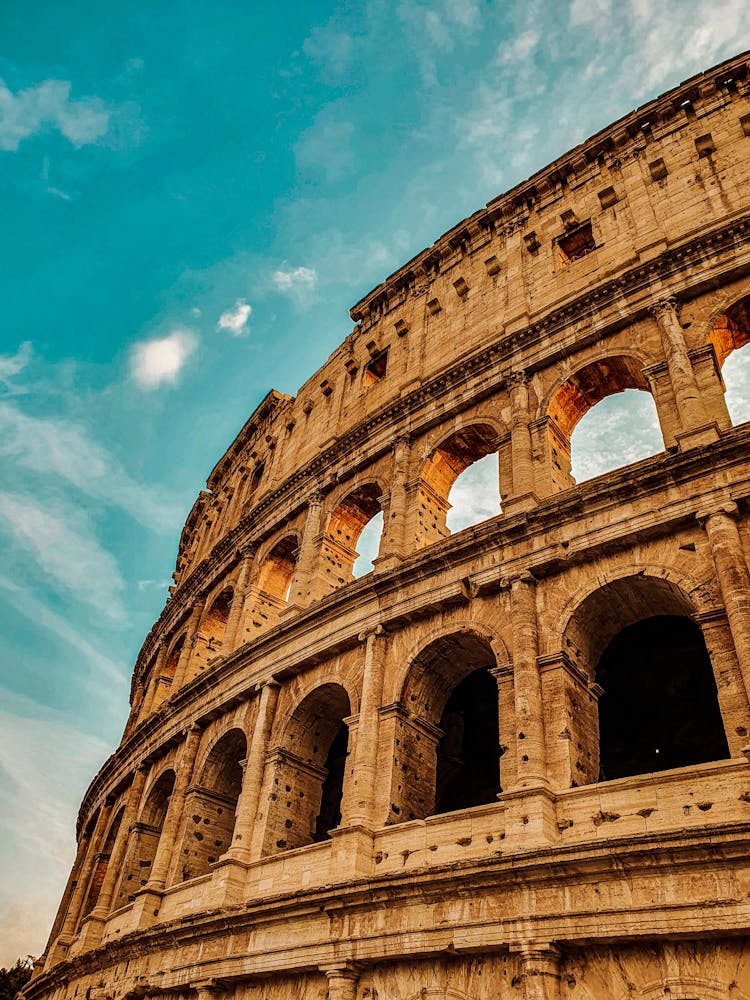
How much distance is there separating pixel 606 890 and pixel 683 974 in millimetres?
919

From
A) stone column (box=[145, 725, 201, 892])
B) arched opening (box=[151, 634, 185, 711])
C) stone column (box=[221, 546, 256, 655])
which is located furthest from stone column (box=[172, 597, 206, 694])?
stone column (box=[145, 725, 201, 892])

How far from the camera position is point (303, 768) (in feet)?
43.3

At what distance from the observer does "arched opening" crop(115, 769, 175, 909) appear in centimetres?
1598

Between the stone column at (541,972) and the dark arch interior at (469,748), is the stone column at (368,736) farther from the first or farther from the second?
the stone column at (541,972)

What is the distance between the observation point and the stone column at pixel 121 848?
16328 mm

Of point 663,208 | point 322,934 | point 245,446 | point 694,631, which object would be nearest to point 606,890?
point 322,934

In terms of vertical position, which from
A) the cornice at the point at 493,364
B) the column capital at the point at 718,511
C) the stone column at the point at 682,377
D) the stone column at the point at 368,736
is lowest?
the stone column at the point at 368,736

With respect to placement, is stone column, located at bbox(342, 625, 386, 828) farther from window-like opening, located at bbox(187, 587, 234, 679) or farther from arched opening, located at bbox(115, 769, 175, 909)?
window-like opening, located at bbox(187, 587, 234, 679)

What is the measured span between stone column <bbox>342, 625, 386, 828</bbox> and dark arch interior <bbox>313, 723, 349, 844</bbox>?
3.52m

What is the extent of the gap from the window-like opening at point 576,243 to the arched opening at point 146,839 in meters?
13.3

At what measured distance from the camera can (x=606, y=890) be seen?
7.83 metres

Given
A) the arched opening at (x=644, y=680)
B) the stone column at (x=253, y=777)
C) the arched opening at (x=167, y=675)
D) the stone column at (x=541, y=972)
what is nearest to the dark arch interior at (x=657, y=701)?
the arched opening at (x=644, y=680)

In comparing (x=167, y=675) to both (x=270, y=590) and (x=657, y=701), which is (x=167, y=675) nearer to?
(x=270, y=590)

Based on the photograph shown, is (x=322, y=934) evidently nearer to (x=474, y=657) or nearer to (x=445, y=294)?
(x=474, y=657)
